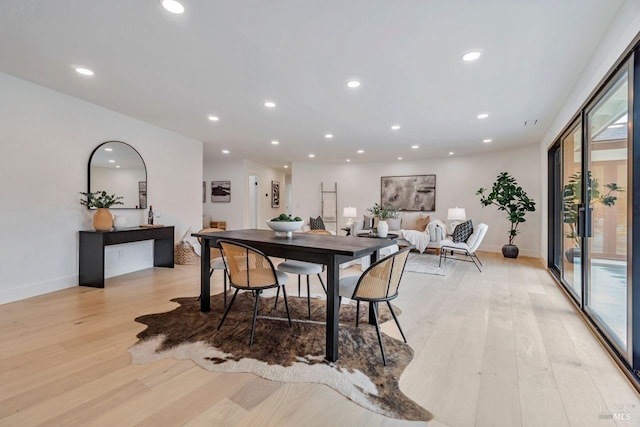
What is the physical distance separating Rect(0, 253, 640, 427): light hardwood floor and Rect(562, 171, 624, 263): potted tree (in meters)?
0.92

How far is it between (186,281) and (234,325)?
1.83 m

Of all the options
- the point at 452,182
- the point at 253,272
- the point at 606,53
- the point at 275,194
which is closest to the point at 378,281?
the point at 253,272

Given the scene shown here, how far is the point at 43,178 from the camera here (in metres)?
3.44

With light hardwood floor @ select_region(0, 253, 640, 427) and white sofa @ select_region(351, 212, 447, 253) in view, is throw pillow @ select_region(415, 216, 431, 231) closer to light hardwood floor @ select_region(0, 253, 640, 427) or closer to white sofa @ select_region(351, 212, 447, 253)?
white sofa @ select_region(351, 212, 447, 253)

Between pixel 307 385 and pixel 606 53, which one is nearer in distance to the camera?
pixel 307 385

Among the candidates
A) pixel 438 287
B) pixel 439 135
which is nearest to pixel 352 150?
pixel 439 135

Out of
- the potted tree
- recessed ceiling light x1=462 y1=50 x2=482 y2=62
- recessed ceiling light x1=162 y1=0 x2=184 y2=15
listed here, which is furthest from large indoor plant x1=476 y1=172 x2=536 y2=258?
recessed ceiling light x1=162 y1=0 x2=184 y2=15

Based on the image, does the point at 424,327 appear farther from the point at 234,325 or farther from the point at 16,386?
the point at 16,386

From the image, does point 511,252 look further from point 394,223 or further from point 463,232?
point 394,223

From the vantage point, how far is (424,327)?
2.62 meters

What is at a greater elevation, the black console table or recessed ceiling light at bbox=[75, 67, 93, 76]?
recessed ceiling light at bbox=[75, 67, 93, 76]

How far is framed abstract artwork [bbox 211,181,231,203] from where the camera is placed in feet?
28.3

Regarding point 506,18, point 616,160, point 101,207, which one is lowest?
point 101,207

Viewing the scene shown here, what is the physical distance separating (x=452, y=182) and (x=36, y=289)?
8.32 metres
